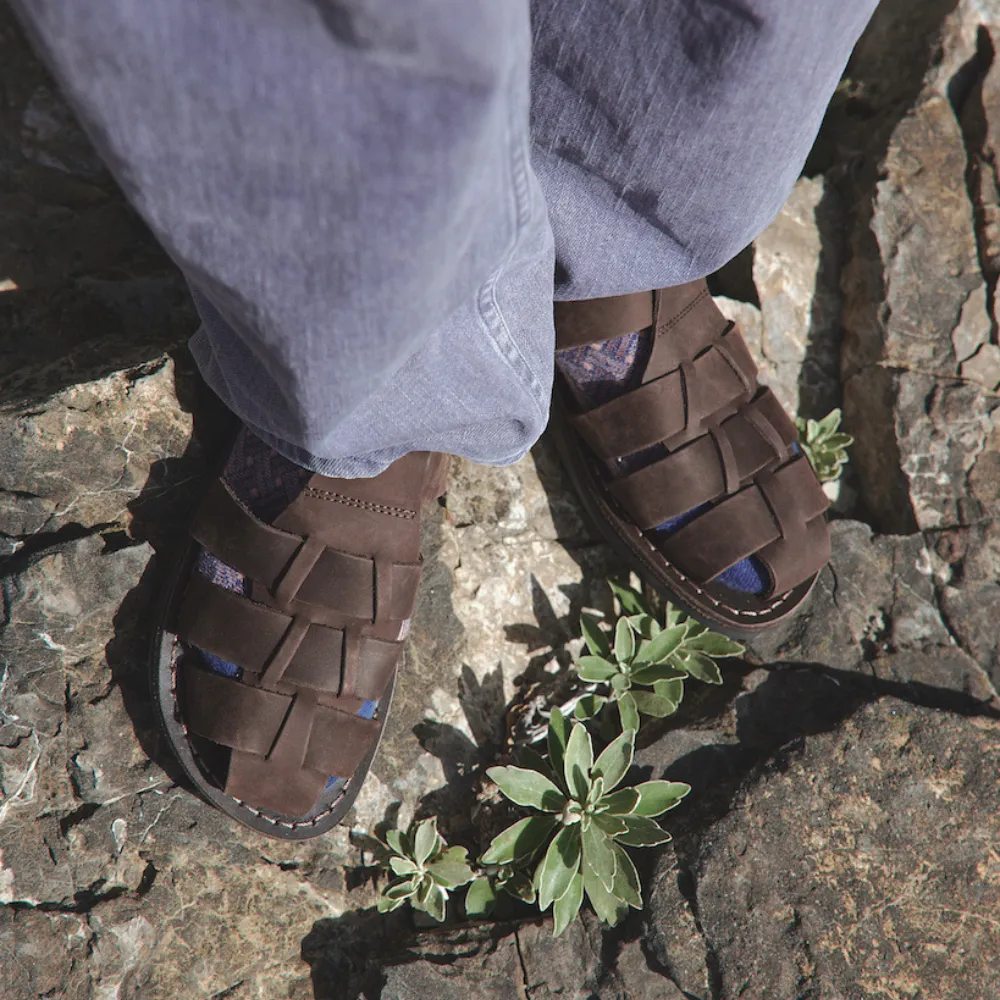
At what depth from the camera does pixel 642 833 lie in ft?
6.47

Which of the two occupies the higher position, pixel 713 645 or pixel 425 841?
pixel 713 645

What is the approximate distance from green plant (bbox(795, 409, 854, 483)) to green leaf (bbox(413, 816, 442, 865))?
164 centimetres

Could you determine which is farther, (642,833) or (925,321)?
(925,321)

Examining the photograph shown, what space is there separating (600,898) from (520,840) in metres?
0.23

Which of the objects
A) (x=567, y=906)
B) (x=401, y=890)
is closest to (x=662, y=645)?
(x=567, y=906)

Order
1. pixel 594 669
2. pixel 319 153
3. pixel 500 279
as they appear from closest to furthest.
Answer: pixel 319 153 < pixel 500 279 < pixel 594 669

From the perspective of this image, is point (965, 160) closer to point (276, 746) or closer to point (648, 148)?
point (648, 148)

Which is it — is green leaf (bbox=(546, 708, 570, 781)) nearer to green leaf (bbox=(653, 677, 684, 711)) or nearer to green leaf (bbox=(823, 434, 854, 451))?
green leaf (bbox=(653, 677, 684, 711))

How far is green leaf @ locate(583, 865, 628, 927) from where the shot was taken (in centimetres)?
194

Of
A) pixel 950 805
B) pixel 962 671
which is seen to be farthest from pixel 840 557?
pixel 950 805

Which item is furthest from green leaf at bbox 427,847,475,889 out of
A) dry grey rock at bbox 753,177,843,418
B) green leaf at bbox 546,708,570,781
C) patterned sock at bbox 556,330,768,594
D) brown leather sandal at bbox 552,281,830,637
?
dry grey rock at bbox 753,177,843,418

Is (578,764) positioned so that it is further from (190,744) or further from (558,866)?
(190,744)

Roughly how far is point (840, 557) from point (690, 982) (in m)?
1.28

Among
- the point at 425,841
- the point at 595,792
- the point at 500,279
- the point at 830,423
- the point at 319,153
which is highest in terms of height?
the point at 319,153
